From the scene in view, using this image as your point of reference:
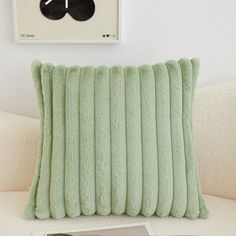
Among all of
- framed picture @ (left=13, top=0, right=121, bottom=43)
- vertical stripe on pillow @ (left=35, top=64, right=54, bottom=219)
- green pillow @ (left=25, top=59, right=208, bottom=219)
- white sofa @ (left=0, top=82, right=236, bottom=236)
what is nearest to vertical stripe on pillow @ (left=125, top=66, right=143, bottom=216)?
green pillow @ (left=25, top=59, right=208, bottom=219)

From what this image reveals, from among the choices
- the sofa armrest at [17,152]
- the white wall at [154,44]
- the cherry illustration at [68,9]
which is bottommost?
the sofa armrest at [17,152]

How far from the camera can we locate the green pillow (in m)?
0.98

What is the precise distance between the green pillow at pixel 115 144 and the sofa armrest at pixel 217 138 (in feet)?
0.50

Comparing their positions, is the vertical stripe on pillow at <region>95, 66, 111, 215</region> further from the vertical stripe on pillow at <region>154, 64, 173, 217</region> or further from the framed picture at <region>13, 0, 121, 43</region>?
the framed picture at <region>13, 0, 121, 43</region>

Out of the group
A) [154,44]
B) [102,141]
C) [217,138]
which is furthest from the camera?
→ [154,44]

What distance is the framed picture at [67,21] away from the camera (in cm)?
121

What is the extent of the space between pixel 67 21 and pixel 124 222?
2.27 ft

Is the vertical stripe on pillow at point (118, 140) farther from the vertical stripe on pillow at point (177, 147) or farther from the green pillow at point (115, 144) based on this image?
the vertical stripe on pillow at point (177, 147)

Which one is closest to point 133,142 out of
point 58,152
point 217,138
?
point 58,152

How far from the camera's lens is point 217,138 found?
3.75 ft

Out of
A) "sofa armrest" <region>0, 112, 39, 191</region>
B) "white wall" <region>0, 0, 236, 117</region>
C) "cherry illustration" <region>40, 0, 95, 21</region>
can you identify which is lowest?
"sofa armrest" <region>0, 112, 39, 191</region>

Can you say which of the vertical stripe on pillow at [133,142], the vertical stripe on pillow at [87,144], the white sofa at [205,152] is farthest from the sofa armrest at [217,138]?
the vertical stripe on pillow at [87,144]

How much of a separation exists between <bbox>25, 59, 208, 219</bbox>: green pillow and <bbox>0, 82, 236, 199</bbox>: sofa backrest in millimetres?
154

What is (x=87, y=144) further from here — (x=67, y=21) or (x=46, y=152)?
(x=67, y=21)
